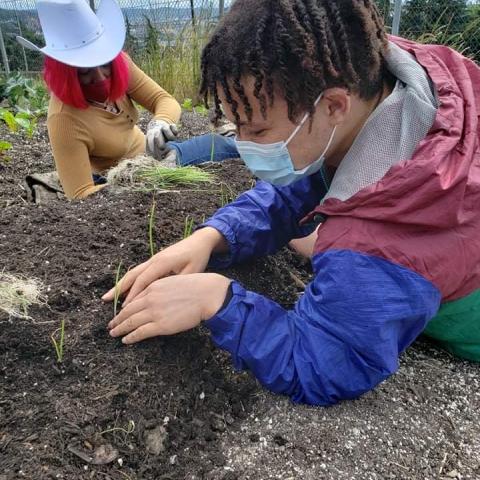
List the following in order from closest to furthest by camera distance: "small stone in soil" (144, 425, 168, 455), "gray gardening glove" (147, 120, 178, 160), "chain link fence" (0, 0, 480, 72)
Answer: "small stone in soil" (144, 425, 168, 455), "gray gardening glove" (147, 120, 178, 160), "chain link fence" (0, 0, 480, 72)

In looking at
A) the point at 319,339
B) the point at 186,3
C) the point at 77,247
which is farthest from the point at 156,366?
the point at 186,3

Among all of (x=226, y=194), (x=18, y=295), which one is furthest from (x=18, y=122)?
(x=18, y=295)

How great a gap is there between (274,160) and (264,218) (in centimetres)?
39

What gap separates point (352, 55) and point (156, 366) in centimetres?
83

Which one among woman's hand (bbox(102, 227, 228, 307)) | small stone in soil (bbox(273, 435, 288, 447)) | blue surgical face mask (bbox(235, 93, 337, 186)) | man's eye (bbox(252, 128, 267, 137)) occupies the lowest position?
small stone in soil (bbox(273, 435, 288, 447))

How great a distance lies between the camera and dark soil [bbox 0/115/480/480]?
1.14 metres

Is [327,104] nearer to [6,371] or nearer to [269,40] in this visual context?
[269,40]

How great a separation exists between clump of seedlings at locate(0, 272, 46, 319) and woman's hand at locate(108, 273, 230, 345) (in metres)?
0.30

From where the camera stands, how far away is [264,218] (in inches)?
65.1

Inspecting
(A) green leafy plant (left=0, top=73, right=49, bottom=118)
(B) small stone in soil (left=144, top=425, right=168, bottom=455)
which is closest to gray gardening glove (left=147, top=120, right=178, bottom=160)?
(B) small stone in soil (left=144, top=425, right=168, bottom=455)

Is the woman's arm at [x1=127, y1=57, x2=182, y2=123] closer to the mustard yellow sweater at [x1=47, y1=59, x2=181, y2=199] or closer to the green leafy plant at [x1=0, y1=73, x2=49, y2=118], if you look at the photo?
the mustard yellow sweater at [x1=47, y1=59, x2=181, y2=199]

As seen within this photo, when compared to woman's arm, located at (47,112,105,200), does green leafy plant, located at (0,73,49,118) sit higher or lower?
lower

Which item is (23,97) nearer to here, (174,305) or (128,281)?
(128,281)

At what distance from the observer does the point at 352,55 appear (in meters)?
1.12
